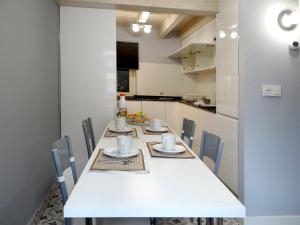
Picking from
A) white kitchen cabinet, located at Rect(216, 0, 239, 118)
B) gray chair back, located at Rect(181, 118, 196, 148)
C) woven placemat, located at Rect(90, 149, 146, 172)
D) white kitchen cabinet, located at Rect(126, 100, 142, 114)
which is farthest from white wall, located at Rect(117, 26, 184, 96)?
woven placemat, located at Rect(90, 149, 146, 172)

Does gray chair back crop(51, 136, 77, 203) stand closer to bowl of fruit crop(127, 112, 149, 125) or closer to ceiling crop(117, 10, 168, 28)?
bowl of fruit crop(127, 112, 149, 125)

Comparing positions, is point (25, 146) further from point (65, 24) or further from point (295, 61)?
point (295, 61)

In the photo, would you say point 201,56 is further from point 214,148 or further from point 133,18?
point 214,148

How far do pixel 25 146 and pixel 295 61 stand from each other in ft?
7.33

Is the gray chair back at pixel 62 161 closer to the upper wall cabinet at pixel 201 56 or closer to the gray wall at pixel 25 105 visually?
the gray wall at pixel 25 105

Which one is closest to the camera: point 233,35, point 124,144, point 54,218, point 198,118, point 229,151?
point 124,144

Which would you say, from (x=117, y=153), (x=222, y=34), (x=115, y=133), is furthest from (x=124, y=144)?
(x=222, y=34)

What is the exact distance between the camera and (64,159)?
140 cm

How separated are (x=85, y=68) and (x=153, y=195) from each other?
2507 mm

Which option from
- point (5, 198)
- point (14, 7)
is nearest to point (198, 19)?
point (14, 7)

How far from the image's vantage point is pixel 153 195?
945 millimetres

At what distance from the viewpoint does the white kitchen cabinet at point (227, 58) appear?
251cm

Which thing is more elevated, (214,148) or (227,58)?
(227,58)

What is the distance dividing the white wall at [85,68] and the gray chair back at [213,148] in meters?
1.77
